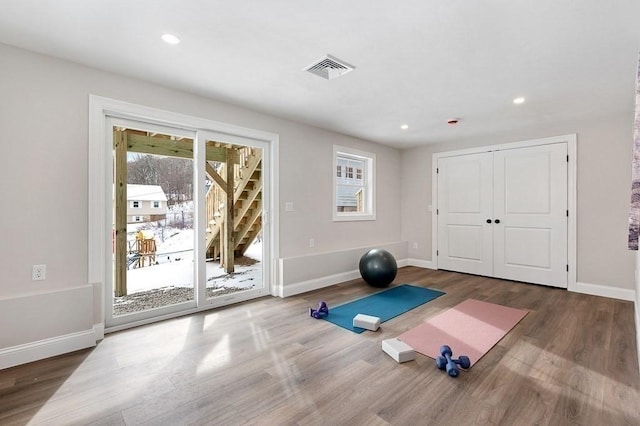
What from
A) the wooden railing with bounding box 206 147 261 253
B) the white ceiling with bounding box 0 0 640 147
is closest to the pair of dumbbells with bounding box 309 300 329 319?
the wooden railing with bounding box 206 147 261 253

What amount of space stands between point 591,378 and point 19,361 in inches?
163

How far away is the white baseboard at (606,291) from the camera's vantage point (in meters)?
3.80

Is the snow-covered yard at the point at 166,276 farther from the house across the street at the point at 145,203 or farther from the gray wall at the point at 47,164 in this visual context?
the gray wall at the point at 47,164

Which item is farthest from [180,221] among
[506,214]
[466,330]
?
[506,214]

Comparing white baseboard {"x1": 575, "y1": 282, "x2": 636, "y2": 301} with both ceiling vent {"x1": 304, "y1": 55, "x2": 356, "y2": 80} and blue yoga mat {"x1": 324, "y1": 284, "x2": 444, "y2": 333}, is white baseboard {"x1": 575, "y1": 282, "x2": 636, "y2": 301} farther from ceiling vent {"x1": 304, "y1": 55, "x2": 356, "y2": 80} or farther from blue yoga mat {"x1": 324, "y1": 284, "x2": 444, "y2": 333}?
ceiling vent {"x1": 304, "y1": 55, "x2": 356, "y2": 80}

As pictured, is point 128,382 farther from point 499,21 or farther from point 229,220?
point 499,21

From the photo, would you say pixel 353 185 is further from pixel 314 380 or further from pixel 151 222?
pixel 314 380

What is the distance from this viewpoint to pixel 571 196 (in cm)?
425

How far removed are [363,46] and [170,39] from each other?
1.45m

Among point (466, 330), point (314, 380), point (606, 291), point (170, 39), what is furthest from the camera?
point (606, 291)

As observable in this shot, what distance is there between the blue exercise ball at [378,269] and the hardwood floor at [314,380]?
1.20 m

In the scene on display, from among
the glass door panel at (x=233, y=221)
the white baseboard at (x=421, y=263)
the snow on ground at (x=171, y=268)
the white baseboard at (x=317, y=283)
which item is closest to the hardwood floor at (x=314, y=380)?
the snow on ground at (x=171, y=268)

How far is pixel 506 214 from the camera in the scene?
484 cm

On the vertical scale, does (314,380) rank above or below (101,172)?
below
